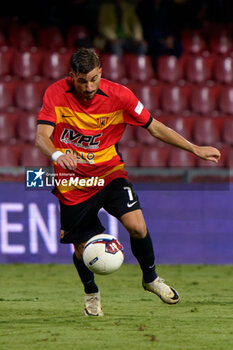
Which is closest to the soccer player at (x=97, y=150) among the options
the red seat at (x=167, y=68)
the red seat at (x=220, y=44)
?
the red seat at (x=167, y=68)

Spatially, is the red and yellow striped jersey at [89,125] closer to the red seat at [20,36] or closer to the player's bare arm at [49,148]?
the player's bare arm at [49,148]

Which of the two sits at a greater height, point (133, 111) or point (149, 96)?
point (133, 111)

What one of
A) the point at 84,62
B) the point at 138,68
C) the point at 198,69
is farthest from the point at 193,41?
the point at 84,62

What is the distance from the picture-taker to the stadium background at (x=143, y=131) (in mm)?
10102

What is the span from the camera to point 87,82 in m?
5.39

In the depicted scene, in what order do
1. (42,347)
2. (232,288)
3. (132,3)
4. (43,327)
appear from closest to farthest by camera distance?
(42,347) → (43,327) → (232,288) → (132,3)

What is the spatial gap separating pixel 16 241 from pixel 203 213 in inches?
102

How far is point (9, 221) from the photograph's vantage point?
1003 cm

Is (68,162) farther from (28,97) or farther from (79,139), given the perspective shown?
(28,97)

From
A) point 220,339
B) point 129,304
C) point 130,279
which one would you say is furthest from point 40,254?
point 220,339

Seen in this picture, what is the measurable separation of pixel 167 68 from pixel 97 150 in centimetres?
835

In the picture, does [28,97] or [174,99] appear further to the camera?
[174,99]

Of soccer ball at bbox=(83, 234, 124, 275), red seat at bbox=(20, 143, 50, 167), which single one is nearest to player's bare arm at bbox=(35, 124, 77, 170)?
soccer ball at bbox=(83, 234, 124, 275)

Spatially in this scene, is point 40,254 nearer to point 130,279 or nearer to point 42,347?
point 130,279
